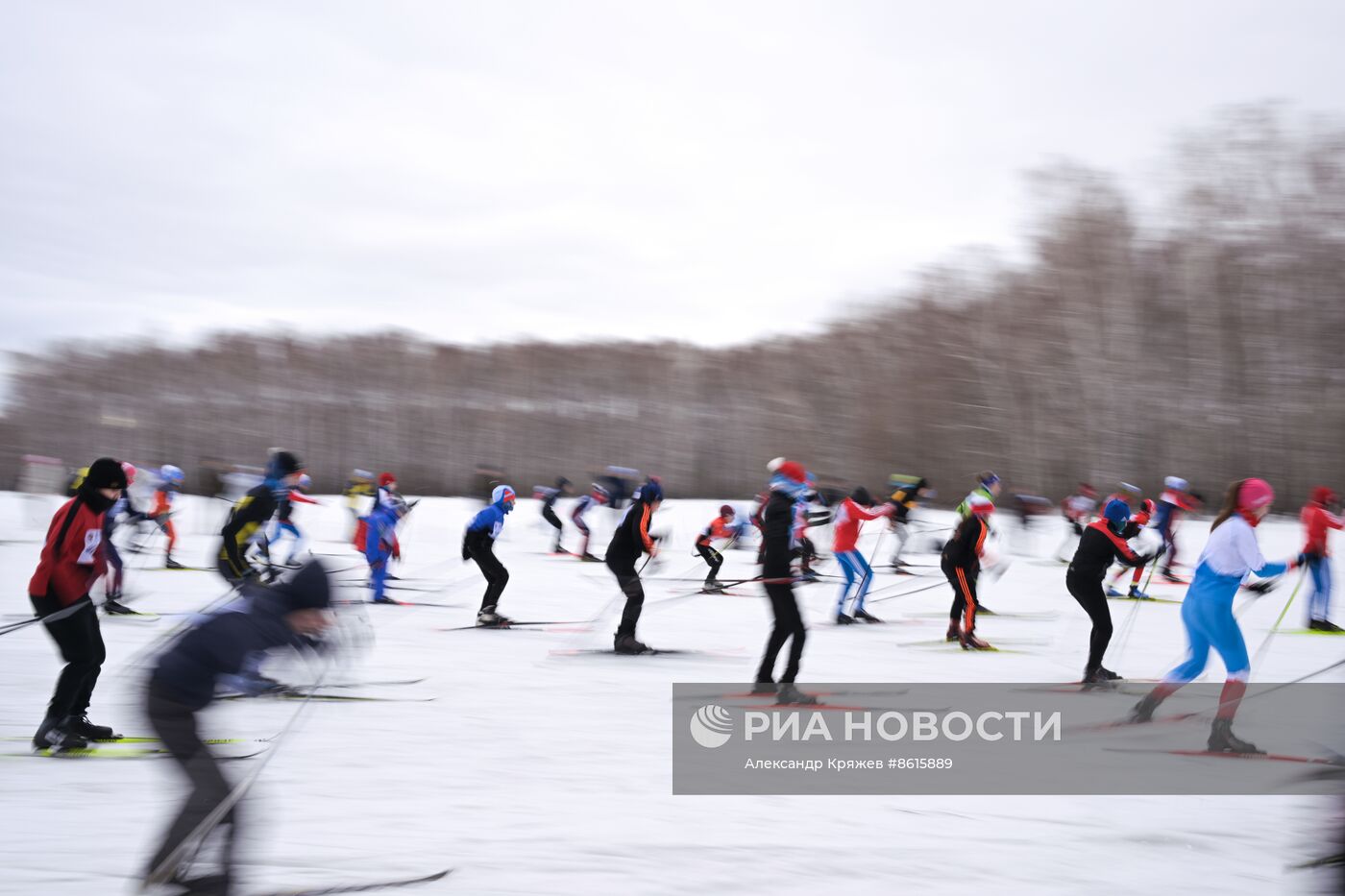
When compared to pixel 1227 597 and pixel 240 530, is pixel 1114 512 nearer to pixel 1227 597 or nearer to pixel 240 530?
pixel 1227 597

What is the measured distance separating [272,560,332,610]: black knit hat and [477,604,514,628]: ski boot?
7.56 meters

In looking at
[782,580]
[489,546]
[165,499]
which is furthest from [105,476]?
[165,499]

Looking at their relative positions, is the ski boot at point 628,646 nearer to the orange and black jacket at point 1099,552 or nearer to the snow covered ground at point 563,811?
the snow covered ground at point 563,811

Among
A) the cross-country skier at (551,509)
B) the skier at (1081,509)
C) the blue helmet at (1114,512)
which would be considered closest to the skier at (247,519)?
the blue helmet at (1114,512)

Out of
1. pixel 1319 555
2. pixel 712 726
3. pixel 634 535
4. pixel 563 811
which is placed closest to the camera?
pixel 563 811

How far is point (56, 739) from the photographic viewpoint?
5.42 m

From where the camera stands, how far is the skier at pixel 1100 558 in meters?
7.14

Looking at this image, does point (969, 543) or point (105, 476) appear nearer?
point (105, 476)

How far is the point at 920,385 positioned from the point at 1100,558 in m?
40.3

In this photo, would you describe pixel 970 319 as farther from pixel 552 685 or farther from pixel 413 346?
pixel 413 346

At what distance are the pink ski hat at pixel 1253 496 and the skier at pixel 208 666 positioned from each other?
490 cm

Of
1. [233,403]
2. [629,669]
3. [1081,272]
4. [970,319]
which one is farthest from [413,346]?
[629,669]

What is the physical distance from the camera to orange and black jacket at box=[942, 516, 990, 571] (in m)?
9.30

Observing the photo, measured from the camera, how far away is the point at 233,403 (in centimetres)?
7531
